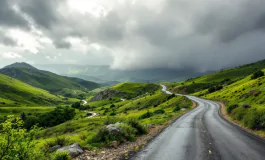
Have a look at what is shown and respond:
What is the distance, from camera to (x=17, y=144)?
881cm

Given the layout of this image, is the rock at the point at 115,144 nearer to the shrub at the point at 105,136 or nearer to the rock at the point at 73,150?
the shrub at the point at 105,136

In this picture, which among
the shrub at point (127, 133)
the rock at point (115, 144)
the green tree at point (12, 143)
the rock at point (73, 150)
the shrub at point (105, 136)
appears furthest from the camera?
the shrub at point (127, 133)

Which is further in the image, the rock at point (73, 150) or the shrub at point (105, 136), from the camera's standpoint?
the shrub at point (105, 136)

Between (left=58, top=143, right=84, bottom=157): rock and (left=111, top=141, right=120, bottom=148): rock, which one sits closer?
(left=58, top=143, right=84, bottom=157): rock

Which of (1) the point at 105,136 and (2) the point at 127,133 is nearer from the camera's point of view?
(1) the point at 105,136

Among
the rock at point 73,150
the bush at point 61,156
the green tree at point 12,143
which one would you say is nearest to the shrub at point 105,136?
the rock at point 73,150

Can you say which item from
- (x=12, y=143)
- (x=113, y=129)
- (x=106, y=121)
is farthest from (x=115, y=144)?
(x=12, y=143)

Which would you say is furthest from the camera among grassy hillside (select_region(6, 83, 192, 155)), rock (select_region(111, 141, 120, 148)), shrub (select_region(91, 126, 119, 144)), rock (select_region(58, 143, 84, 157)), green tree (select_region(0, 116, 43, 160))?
grassy hillside (select_region(6, 83, 192, 155))

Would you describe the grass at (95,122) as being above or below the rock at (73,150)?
below

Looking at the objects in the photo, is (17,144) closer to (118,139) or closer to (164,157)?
(164,157)

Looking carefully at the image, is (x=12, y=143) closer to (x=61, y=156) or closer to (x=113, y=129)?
(x=61, y=156)

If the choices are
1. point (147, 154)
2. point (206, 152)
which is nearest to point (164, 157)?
point (147, 154)

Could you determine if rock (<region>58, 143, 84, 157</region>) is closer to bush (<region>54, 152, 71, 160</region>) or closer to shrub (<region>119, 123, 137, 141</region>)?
bush (<region>54, 152, 71, 160</region>)

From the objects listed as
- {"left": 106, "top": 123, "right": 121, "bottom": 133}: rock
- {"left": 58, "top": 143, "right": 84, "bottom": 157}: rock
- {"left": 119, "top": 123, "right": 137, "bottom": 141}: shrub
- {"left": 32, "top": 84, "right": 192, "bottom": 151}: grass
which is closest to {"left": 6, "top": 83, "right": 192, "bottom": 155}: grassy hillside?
{"left": 32, "top": 84, "right": 192, "bottom": 151}: grass
